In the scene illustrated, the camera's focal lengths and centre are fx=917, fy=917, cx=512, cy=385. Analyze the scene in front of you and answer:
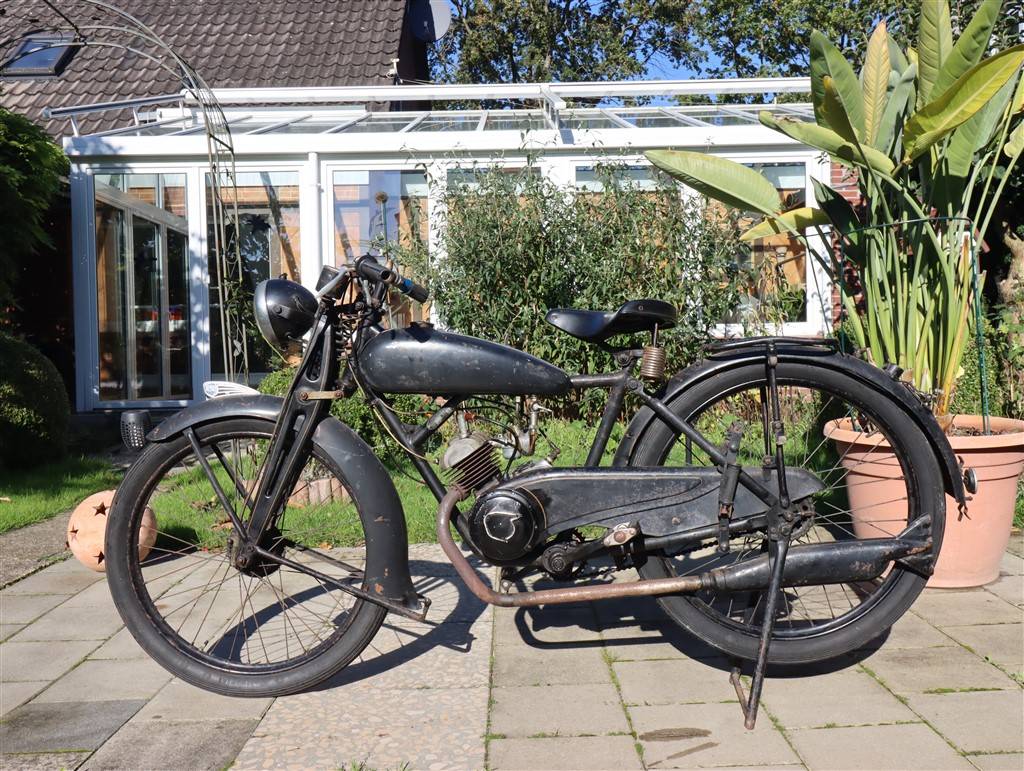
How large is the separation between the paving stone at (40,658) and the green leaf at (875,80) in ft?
12.3

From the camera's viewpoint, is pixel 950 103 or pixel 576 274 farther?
pixel 576 274

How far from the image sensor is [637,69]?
2398cm

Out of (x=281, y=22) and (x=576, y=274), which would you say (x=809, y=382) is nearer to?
(x=576, y=274)

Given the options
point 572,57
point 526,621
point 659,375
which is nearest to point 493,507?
point 659,375

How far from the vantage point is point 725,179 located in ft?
14.6

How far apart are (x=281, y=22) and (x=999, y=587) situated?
45.3ft

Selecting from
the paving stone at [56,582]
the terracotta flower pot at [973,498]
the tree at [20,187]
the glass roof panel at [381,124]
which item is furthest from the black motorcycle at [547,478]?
the glass roof panel at [381,124]

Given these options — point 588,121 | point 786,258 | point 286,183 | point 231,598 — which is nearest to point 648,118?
point 588,121

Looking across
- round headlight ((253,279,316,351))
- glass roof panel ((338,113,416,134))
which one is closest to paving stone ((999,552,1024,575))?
round headlight ((253,279,316,351))

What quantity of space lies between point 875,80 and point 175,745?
11.9ft

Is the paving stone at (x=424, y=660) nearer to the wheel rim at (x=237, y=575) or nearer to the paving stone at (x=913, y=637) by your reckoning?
the wheel rim at (x=237, y=575)

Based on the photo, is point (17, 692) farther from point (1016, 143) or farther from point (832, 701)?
point (1016, 143)

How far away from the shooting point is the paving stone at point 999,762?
2.25 meters

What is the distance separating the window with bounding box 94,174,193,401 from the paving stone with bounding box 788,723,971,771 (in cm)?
808
